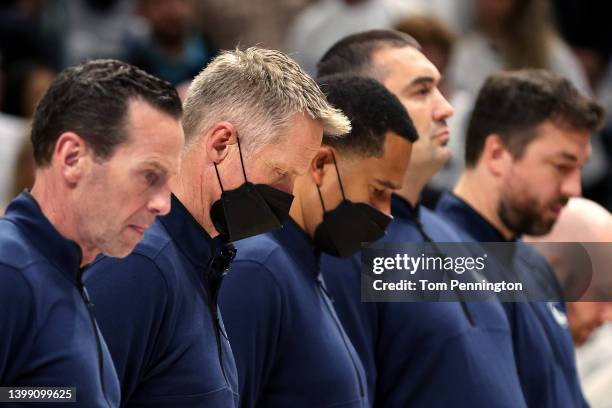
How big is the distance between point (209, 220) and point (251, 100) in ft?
0.93

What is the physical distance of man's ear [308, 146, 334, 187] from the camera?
3.40m

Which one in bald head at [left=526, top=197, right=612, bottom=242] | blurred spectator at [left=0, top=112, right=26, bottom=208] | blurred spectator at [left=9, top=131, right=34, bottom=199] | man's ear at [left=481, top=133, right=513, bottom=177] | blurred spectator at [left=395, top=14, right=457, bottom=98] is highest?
blurred spectator at [left=395, top=14, right=457, bottom=98]

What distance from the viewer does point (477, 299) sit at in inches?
154

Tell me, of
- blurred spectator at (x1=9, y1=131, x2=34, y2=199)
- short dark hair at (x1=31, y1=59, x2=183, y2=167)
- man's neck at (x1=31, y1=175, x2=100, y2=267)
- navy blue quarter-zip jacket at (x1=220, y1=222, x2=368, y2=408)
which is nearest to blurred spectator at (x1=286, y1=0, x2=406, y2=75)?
blurred spectator at (x1=9, y1=131, x2=34, y2=199)

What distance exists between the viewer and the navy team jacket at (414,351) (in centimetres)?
360

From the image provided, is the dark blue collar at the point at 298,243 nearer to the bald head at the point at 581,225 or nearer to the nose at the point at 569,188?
the nose at the point at 569,188

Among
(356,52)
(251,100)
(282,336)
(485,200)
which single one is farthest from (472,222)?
(251,100)

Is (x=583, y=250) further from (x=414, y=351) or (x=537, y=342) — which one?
(x=414, y=351)

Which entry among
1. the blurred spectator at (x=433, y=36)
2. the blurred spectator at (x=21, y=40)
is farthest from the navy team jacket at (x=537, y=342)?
the blurred spectator at (x=21, y=40)

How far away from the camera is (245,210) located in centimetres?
297

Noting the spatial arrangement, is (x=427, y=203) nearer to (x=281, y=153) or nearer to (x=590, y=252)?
(x=590, y=252)

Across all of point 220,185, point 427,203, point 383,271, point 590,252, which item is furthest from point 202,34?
point 220,185

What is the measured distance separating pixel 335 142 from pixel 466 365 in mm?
733

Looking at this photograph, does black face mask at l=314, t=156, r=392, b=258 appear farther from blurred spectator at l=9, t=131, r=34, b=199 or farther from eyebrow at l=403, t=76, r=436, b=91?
blurred spectator at l=9, t=131, r=34, b=199
